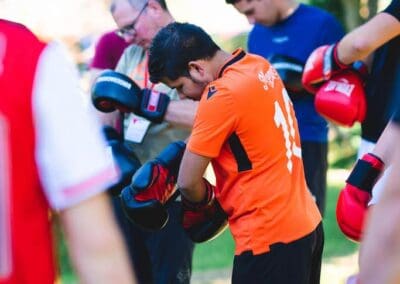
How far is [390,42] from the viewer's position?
3.29 meters

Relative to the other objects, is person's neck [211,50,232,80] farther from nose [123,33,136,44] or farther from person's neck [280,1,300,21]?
person's neck [280,1,300,21]

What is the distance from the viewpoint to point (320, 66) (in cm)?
364

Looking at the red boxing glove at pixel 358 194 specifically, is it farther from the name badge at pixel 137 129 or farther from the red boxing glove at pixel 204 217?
the name badge at pixel 137 129

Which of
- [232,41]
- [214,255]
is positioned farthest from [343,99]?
[232,41]

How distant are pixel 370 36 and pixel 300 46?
905 millimetres

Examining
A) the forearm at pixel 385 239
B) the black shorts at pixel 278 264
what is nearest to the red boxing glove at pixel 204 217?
the black shorts at pixel 278 264

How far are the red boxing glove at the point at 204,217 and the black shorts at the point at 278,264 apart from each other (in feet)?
0.75

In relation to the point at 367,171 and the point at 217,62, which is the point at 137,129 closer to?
the point at 217,62

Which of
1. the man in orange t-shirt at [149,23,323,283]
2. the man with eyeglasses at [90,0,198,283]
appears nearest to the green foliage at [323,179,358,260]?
the man with eyeglasses at [90,0,198,283]

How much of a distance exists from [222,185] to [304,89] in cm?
135

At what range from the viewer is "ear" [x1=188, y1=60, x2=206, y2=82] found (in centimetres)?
282

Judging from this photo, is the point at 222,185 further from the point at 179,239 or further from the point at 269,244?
the point at 179,239

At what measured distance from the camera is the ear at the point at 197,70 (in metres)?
2.82

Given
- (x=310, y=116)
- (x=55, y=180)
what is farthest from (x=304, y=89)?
(x=55, y=180)
